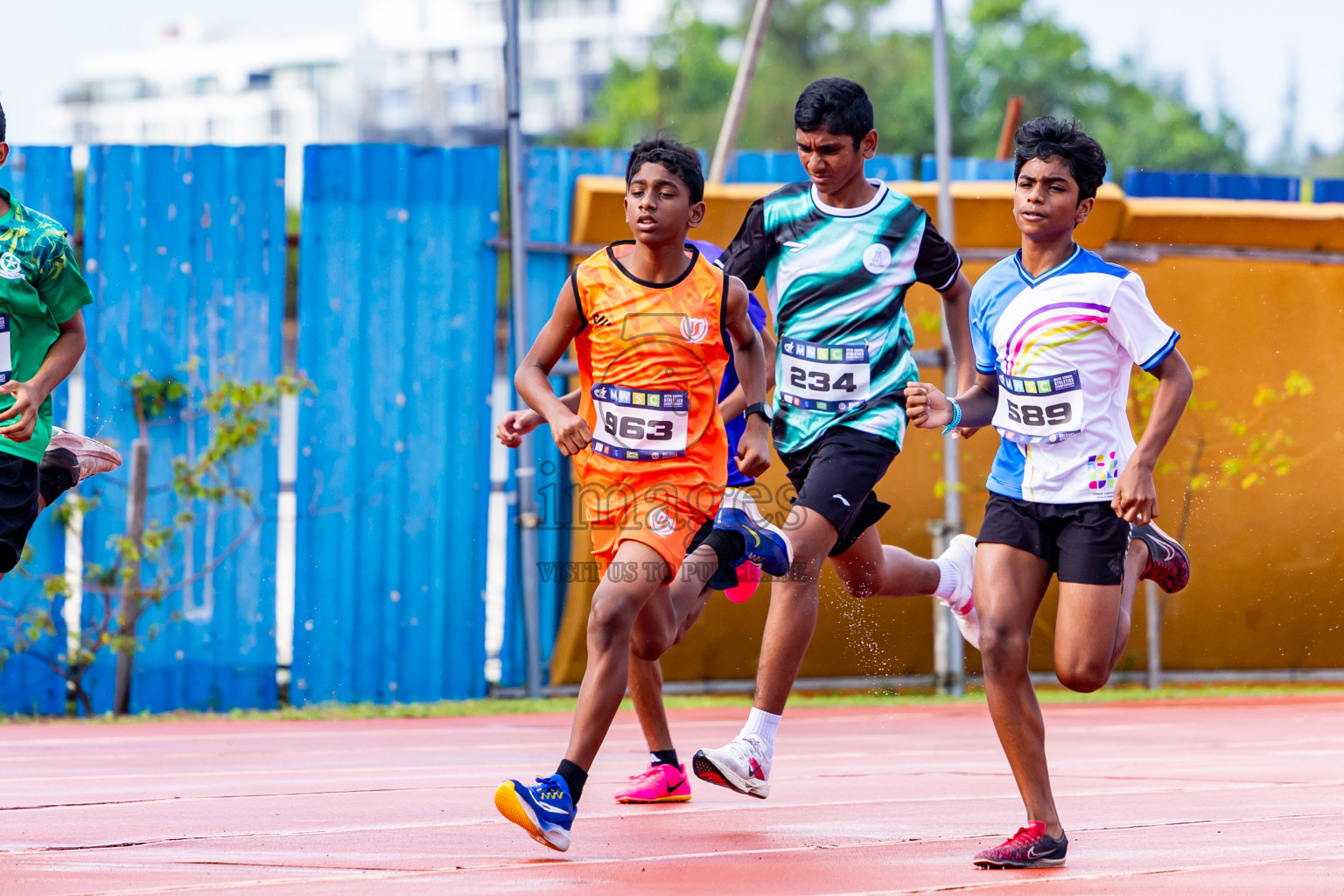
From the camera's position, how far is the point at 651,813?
5508 millimetres

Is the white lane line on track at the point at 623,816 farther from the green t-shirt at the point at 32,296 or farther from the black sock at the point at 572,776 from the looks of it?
the green t-shirt at the point at 32,296

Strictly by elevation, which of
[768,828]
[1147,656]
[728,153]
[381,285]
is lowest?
[1147,656]

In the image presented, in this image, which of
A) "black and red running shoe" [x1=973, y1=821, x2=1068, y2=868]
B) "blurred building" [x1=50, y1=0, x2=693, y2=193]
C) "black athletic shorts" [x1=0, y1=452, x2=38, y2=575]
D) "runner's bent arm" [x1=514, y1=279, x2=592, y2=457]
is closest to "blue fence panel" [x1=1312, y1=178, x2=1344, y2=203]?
"runner's bent arm" [x1=514, y1=279, x2=592, y2=457]

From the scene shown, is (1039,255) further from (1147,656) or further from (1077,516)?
(1147,656)

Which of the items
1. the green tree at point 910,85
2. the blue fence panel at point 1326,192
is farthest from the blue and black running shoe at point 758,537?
the green tree at point 910,85

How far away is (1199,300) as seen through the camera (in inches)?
439

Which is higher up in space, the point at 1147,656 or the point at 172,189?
the point at 172,189

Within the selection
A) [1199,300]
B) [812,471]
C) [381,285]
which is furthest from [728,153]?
[812,471]

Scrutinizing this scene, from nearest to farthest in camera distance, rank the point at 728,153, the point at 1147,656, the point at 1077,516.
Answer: the point at 1077,516 < the point at 728,153 < the point at 1147,656

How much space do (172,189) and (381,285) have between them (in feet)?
4.50

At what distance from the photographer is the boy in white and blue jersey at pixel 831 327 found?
5633 mm

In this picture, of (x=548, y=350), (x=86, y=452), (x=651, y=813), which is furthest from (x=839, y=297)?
(x=86, y=452)

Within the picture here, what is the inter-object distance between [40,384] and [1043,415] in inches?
117

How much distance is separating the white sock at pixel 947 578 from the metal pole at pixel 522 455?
393 centimetres
